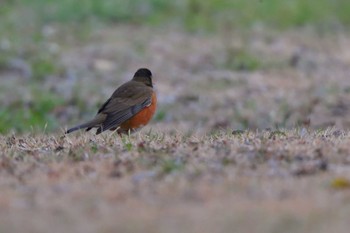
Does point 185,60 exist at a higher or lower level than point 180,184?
lower

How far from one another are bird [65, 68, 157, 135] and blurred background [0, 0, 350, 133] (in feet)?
6.61

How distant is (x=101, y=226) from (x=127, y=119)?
15.1 ft

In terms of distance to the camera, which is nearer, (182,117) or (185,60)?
(182,117)

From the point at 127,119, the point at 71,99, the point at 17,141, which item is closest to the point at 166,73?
the point at 71,99

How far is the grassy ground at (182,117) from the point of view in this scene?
6082mm

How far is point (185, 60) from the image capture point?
59.2ft

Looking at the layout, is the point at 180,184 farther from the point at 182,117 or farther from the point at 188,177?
the point at 182,117

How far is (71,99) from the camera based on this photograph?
15438 millimetres

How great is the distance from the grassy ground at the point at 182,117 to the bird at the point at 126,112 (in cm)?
36

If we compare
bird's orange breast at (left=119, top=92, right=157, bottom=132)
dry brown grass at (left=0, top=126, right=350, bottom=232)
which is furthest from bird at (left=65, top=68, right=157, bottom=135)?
dry brown grass at (left=0, top=126, right=350, bottom=232)

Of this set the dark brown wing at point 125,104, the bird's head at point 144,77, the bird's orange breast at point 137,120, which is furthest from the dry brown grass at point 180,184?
the bird's head at point 144,77

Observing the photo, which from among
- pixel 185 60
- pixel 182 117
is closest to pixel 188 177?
pixel 182 117

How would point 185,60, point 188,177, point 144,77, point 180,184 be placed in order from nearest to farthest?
point 180,184 < point 188,177 < point 144,77 < point 185,60

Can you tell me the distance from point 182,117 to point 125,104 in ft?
14.4
